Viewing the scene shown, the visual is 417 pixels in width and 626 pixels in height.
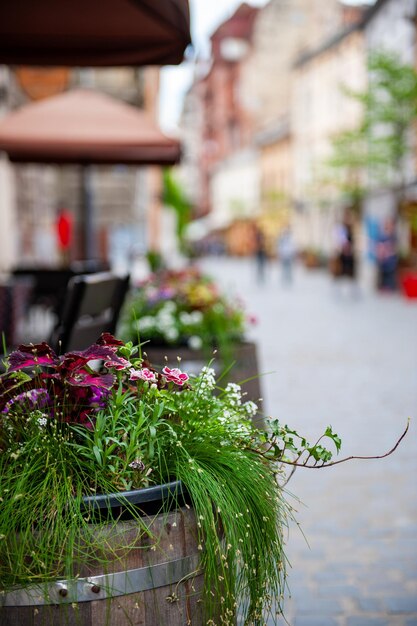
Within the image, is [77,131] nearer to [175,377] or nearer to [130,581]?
[175,377]

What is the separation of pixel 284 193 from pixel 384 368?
2422 inches

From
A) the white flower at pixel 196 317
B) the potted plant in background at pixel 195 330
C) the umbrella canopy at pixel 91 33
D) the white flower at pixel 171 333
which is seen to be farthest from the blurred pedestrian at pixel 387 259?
the umbrella canopy at pixel 91 33

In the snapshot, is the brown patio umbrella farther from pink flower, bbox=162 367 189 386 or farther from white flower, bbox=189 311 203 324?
pink flower, bbox=162 367 189 386

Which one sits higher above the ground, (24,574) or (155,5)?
(155,5)

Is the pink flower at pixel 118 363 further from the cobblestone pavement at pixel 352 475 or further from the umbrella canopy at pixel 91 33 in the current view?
the umbrella canopy at pixel 91 33

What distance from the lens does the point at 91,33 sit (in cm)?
491

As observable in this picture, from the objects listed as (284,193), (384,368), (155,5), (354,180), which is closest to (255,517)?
(155,5)

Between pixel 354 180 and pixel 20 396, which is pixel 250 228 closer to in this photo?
pixel 354 180

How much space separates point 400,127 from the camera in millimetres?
28594

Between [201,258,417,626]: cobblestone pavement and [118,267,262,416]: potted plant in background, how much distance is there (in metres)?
0.79

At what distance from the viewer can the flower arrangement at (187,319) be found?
534 centimetres

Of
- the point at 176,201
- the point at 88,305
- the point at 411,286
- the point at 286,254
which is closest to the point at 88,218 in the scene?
the point at 411,286

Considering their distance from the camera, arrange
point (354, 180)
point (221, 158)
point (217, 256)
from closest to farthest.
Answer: point (354, 180) → point (217, 256) → point (221, 158)

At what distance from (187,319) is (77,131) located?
5.14m
